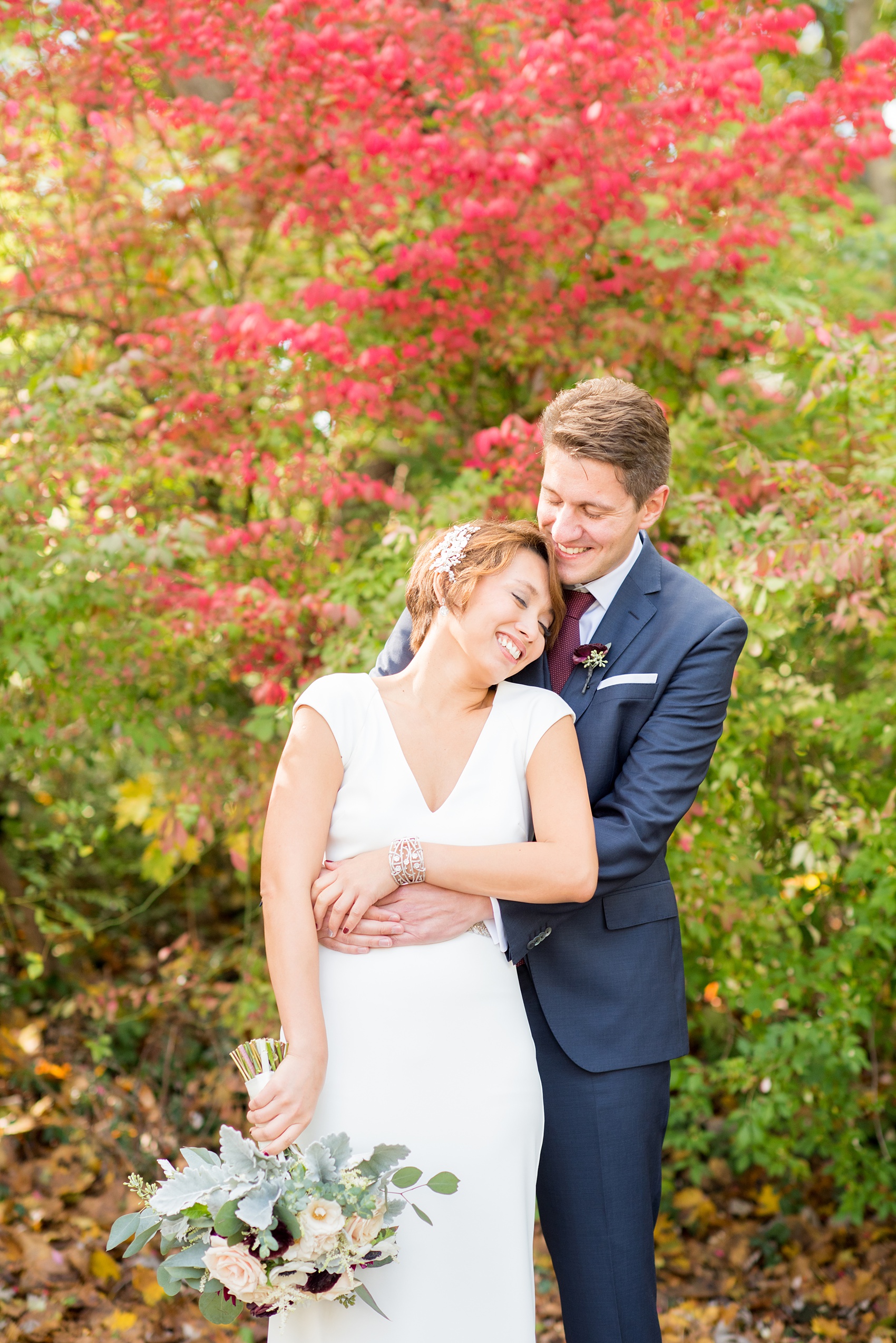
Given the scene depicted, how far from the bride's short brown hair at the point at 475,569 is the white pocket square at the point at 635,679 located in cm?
15

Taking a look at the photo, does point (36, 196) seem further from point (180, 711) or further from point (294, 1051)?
point (294, 1051)

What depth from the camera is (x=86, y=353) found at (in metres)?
4.55

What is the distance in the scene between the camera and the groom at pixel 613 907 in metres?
2.32

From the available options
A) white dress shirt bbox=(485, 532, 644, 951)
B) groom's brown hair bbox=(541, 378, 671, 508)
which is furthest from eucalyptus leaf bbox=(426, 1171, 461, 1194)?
groom's brown hair bbox=(541, 378, 671, 508)

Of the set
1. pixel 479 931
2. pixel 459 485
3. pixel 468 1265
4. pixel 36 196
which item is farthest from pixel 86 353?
pixel 468 1265

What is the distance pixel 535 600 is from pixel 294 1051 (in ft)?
3.14

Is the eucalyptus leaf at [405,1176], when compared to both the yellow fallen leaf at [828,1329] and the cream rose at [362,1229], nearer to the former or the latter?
the cream rose at [362,1229]

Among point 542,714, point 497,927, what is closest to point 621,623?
point 542,714

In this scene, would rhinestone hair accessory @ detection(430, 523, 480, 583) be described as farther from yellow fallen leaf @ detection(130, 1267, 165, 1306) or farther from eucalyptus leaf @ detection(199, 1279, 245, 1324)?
yellow fallen leaf @ detection(130, 1267, 165, 1306)

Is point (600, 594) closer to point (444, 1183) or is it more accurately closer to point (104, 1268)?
point (444, 1183)

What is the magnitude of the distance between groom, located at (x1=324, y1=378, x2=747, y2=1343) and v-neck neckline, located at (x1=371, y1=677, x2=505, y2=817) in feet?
0.88

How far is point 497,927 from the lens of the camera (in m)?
2.12

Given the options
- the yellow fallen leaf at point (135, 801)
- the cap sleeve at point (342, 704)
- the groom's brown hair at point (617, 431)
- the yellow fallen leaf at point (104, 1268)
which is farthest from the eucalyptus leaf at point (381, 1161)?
the yellow fallen leaf at point (135, 801)

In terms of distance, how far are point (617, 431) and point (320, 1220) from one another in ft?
5.15
